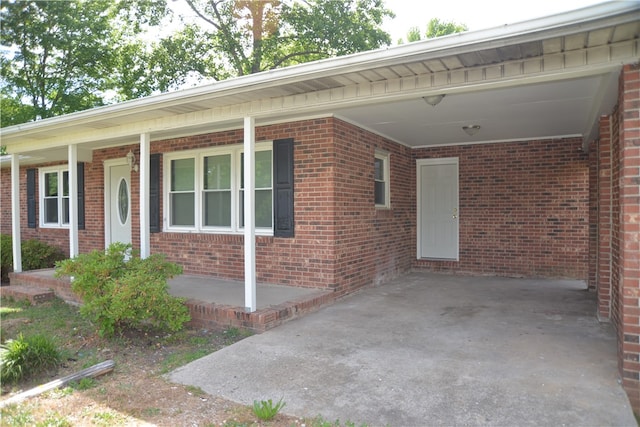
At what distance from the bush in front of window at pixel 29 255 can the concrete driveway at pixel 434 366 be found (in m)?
7.12

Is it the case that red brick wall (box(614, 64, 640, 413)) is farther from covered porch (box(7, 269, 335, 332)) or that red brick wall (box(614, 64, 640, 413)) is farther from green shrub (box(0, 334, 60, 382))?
green shrub (box(0, 334, 60, 382))

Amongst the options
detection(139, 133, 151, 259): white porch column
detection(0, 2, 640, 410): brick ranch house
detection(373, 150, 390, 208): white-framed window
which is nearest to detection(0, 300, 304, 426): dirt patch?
detection(0, 2, 640, 410): brick ranch house

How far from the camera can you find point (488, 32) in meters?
3.30

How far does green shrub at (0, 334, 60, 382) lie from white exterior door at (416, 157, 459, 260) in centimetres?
701

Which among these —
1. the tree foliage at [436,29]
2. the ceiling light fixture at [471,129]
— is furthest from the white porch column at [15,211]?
the tree foliage at [436,29]

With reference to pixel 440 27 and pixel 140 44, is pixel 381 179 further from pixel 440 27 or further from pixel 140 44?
pixel 440 27

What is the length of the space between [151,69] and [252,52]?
3.88 metres

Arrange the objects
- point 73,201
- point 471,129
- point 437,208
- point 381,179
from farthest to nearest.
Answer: point 437,208, point 381,179, point 471,129, point 73,201

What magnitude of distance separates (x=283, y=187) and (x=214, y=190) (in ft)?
5.11

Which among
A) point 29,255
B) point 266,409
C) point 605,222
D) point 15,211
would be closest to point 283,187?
point 266,409

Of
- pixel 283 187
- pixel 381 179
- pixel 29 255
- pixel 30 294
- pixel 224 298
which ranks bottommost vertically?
pixel 30 294

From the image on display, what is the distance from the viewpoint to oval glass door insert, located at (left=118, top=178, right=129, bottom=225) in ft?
30.5

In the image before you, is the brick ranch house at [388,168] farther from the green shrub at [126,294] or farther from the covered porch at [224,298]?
the green shrub at [126,294]

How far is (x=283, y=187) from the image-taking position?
22.4 ft
